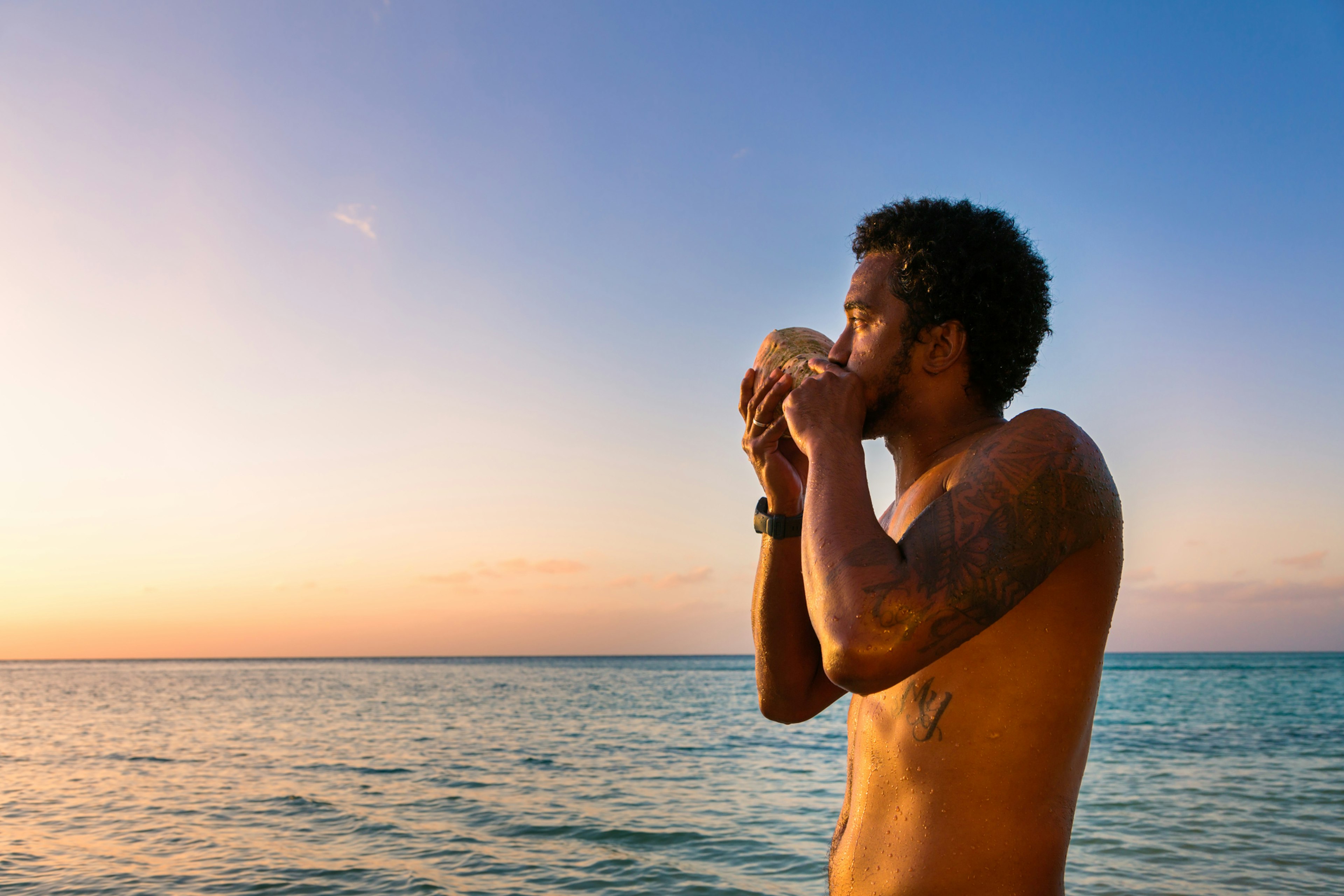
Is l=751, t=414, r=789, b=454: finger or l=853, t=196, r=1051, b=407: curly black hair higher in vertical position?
l=853, t=196, r=1051, b=407: curly black hair

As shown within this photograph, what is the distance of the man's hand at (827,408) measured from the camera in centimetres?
191

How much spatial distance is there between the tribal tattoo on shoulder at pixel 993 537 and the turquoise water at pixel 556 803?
23.1 ft

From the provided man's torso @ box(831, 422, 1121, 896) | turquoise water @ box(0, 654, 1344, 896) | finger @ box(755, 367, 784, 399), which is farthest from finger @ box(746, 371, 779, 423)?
turquoise water @ box(0, 654, 1344, 896)

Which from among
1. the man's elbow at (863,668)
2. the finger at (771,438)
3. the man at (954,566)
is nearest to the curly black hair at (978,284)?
the man at (954,566)

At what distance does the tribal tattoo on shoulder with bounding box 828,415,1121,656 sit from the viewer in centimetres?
160

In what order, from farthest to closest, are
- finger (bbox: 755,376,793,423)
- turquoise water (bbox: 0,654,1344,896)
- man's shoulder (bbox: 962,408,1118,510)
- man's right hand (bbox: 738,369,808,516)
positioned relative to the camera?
1. turquoise water (bbox: 0,654,1344,896)
2. man's right hand (bbox: 738,369,808,516)
3. finger (bbox: 755,376,793,423)
4. man's shoulder (bbox: 962,408,1118,510)

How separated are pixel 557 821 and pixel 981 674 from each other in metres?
10.1

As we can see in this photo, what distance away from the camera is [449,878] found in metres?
8.35

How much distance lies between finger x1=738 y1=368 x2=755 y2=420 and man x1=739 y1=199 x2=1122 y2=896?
18cm

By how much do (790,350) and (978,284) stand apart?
0.52 m

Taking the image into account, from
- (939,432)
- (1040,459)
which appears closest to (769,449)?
(939,432)

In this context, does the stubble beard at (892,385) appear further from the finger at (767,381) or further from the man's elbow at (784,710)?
the man's elbow at (784,710)

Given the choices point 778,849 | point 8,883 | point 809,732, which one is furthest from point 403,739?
point 778,849

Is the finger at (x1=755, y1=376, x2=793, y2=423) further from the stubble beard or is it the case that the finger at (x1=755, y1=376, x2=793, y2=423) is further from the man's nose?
the stubble beard
